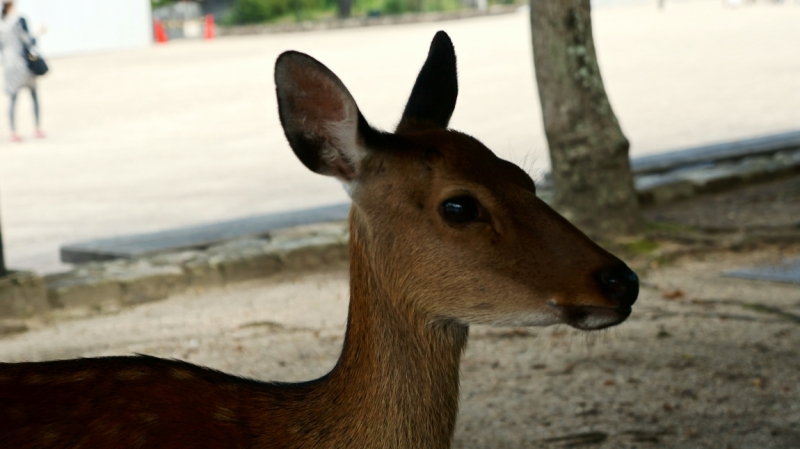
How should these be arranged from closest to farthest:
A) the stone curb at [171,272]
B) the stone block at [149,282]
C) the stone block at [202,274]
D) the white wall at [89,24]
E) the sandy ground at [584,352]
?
the sandy ground at [584,352] < the stone curb at [171,272] < the stone block at [149,282] < the stone block at [202,274] < the white wall at [89,24]

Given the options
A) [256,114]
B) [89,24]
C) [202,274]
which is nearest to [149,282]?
[202,274]

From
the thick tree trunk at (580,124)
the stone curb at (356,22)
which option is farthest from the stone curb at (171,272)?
the stone curb at (356,22)

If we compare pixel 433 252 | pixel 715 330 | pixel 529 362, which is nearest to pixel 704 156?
pixel 715 330

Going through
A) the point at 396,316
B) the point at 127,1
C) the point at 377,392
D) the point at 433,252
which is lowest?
the point at 127,1

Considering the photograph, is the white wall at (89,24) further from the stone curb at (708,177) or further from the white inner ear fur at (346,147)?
the white inner ear fur at (346,147)

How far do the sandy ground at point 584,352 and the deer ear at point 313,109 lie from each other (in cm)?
227

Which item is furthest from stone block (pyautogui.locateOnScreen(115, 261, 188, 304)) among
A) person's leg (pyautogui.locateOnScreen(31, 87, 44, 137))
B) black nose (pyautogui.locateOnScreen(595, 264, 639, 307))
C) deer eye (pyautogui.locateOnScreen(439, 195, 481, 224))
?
person's leg (pyautogui.locateOnScreen(31, 87, 44, 137))

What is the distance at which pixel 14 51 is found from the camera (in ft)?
49.8

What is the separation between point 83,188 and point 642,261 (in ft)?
21.6

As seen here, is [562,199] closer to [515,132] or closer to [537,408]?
[537,408]

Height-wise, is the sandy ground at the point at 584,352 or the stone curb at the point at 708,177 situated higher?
the sandy ground at the point at 584,352

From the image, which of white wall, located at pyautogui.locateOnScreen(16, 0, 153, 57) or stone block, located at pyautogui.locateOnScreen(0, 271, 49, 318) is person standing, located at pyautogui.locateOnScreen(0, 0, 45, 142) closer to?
stone block, located at pyautogui.locateOnScreen(0, 271, 49, 318)

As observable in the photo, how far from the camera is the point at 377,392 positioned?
2.67 metres

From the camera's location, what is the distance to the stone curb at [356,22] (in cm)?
3938
